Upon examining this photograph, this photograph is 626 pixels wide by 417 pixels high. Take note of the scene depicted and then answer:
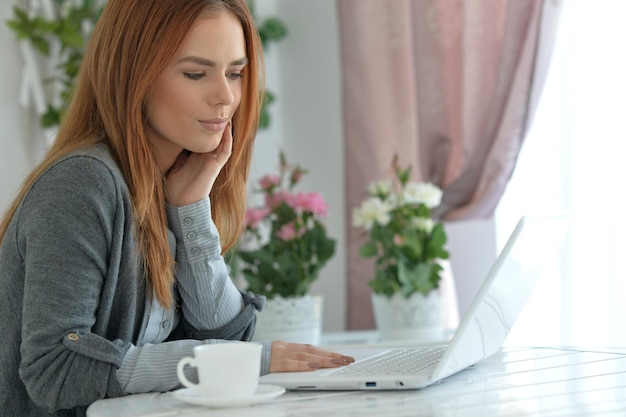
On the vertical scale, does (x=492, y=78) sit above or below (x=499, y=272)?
above

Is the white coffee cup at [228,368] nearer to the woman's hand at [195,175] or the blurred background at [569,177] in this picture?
the woman's hand at [195,175]

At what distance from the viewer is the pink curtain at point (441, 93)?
7.89 feet

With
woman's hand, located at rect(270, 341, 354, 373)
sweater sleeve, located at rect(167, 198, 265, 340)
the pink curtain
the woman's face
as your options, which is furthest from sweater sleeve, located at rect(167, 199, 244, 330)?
the pink curtain

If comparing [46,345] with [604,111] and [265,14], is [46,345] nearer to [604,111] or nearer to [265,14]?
[604,111]

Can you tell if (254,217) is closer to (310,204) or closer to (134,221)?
(310,204)

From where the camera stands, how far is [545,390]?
1021mm

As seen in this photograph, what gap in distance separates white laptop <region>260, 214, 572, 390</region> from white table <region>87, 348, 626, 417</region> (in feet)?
0.05

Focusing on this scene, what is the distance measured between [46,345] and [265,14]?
2268 mm

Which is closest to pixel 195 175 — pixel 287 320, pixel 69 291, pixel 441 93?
pixel 69 291

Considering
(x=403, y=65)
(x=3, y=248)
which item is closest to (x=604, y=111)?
(x=403, y=65)

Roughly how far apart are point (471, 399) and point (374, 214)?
1420 mm

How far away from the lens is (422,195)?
2.36 metres

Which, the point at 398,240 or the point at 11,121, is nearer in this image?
the point at 398,240

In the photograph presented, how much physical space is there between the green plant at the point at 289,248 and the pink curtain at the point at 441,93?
0.40 meters
